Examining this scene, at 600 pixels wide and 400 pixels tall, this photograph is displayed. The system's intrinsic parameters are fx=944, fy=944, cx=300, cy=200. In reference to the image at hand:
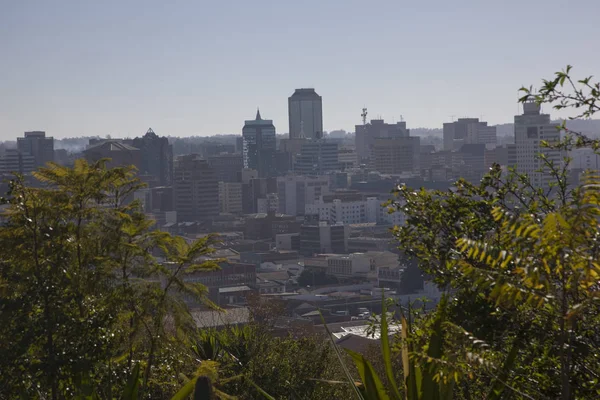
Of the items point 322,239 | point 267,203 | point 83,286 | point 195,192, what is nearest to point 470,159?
point 267,203

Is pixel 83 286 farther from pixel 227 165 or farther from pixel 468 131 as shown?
pixel 468 131

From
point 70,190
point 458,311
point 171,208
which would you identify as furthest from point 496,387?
point 171,208

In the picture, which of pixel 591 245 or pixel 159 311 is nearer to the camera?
pixel 591 245

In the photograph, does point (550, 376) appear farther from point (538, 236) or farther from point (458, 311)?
point (538, 236)

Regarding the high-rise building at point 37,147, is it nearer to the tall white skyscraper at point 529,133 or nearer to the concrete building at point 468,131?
the tall white skyscraper at point 529,133

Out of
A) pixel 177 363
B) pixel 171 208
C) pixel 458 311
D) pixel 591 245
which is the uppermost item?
pixel 591 245

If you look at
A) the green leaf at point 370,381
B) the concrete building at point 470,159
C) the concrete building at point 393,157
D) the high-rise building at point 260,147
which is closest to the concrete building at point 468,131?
the concrete building at point 470,159

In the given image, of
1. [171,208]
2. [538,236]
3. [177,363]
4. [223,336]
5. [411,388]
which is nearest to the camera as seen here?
[538,236]
